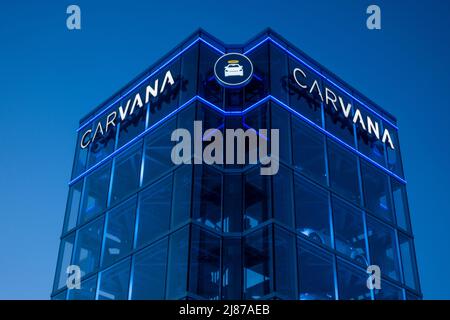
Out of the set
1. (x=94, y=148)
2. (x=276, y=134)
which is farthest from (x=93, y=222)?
(x=276, y=134)

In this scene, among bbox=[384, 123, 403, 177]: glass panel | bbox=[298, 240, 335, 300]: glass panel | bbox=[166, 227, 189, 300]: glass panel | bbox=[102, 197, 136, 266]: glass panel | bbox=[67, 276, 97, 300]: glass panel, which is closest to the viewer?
bbox=[166, 227, 189, 300]: glass panel

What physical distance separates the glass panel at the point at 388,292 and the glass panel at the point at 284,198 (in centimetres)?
560

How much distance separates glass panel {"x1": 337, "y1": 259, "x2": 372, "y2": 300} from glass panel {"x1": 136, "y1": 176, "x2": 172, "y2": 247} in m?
7.47

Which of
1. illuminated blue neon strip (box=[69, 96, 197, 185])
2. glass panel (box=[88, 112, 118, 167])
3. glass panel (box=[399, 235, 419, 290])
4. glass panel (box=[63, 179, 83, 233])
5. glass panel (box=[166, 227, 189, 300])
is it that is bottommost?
glass panel (box=[166, 227, 189, 300])

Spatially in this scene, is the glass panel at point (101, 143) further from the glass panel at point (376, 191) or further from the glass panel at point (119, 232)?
the glass panel at point (376, 191)

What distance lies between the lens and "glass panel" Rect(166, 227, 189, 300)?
2624cm

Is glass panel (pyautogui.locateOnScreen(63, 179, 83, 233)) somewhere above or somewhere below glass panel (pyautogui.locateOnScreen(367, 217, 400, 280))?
above

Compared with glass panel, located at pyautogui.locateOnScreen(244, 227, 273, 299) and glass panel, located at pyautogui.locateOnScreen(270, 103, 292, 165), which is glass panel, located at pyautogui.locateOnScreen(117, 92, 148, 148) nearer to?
glass panel, located at pyautogui.locateOnScreen(270, 103, 292, 165)

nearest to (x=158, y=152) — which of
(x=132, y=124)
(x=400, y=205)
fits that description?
(x=132, y=124)

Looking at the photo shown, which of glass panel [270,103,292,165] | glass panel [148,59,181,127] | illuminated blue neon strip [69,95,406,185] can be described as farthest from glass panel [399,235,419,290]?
glass panel [148,59,181,127]

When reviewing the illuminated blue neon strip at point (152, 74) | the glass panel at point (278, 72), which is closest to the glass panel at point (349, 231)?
the glass panel at point (278, 72)

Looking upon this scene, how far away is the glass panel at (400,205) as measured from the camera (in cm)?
3459

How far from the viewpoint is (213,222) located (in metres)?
28.6

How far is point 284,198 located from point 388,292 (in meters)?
6.64
